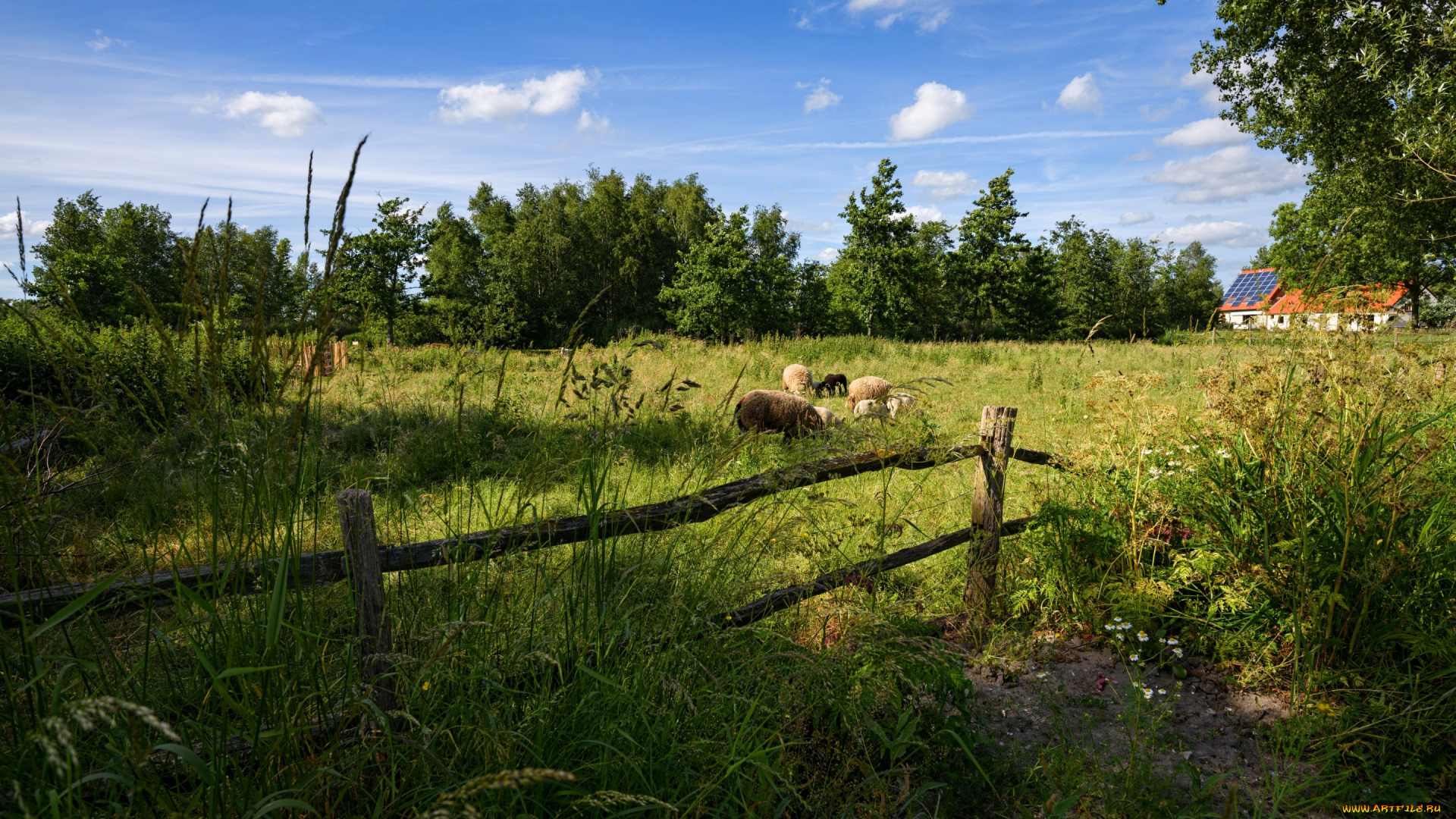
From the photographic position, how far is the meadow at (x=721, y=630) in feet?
5.13

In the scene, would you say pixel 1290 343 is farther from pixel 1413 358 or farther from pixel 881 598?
pixel 881 598

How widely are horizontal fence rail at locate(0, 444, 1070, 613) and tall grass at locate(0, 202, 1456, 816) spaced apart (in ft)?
0.23

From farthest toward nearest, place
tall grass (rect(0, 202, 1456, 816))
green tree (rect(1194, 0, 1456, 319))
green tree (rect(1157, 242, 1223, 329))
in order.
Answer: green tree (rect(1157, 242, 1223, 329))
green tree (rect(1194, 0, 1456, 319))
tall grass (rect(0, 202, 1456, 816))

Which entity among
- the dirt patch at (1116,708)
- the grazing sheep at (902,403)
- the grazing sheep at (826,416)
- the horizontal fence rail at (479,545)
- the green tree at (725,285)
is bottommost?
the dirt patch at (1116,708)

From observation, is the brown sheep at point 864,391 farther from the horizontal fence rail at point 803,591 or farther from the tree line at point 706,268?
the tree line at point 706,268

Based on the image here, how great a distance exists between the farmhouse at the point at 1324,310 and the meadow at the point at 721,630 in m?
0.16

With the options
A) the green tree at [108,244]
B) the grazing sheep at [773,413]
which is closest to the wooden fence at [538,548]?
the grazing sheep at [773,413]

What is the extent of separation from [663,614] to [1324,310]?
3868 mm

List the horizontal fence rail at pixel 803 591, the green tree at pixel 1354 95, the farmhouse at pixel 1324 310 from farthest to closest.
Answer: the green tree at pixel 1354 95
the farmhouse at pixel 1324 310
the horizontal fence rail at pixel 803 591

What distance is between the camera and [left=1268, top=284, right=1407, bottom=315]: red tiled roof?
11.4ft

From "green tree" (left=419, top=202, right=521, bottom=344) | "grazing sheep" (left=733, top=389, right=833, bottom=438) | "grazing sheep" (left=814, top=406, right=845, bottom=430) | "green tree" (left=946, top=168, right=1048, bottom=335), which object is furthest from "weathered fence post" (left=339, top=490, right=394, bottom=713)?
"green tree" (left=946, top=168, right=1048, bottom=335)

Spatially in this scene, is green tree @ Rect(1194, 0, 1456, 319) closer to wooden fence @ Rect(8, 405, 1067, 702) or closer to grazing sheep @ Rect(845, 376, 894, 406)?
grazing sheep @ Rect(845, 376, 894, 406)

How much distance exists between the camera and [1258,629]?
357 cm

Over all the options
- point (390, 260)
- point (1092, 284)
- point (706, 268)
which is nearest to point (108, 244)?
point (390, 260)
